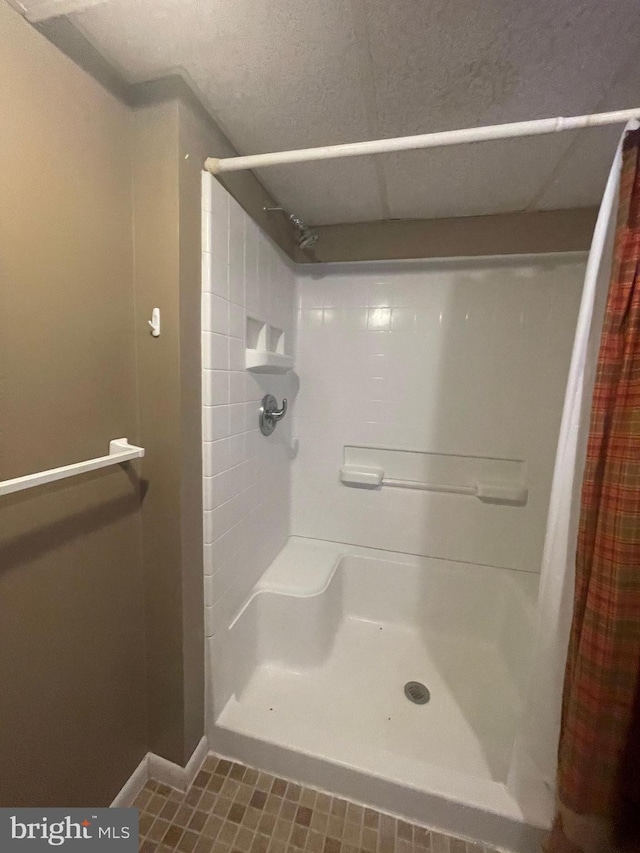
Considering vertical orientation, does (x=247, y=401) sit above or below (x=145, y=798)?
above

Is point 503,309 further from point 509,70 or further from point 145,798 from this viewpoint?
point 145,798

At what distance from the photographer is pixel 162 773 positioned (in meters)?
1.17

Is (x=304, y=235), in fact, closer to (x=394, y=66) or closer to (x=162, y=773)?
(x=394, y=66)

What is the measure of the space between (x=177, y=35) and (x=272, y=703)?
203 centimetres

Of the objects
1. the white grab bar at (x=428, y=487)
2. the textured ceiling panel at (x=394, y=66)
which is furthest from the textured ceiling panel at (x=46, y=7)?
the white grab bar at (x=428, y=487)

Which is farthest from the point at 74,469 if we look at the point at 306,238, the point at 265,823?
the point at 306,238

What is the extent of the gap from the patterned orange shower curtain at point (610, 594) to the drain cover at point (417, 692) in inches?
23.3

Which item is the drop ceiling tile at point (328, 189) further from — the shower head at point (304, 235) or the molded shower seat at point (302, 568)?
the molded shower seat at point (302, 568)

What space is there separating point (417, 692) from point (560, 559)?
38.8 inches

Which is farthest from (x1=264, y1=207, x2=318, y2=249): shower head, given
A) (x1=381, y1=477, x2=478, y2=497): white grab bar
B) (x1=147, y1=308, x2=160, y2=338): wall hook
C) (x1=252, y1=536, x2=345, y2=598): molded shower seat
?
(x1=252, y1=536, x2=345, y2=598): molded shower seat

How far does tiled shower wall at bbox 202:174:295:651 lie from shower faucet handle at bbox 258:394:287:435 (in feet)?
0.11

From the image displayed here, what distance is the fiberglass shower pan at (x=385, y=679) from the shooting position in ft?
3.61

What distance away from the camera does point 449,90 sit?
90 cm

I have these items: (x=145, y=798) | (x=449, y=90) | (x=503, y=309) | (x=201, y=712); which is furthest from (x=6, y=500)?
(x=503, y=309)
